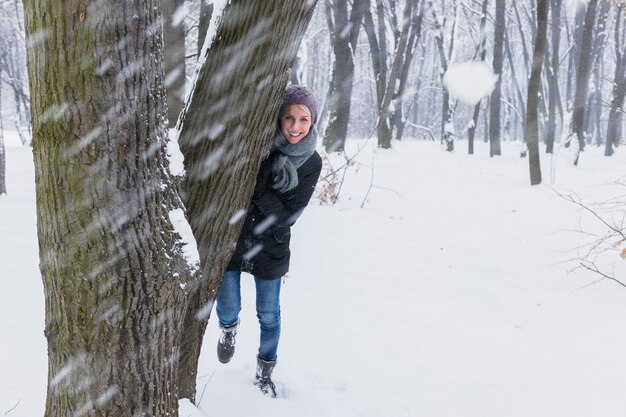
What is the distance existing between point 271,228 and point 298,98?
2.17 feet

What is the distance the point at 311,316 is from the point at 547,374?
5.60 feet

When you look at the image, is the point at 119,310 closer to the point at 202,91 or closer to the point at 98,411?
the point at 98,411

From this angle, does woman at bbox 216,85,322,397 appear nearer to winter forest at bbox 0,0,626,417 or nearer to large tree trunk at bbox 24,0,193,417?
winter forest at bbox 0,0,626,417

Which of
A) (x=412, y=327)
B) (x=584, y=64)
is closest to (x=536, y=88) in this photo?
(x=584, y=64)

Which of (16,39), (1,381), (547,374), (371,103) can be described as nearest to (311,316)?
(547,374)

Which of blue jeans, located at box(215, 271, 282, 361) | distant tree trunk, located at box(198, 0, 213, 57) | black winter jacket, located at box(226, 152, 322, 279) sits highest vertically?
distant tree trunk, located at box(198, 0, 213, 57)

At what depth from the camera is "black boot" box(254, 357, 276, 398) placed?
8.66 feet

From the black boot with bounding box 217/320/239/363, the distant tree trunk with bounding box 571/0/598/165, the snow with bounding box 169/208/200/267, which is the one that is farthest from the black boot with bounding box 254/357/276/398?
the distant tree trunk with bounding box 571/0/598/165

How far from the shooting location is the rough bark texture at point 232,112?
1.75 metres

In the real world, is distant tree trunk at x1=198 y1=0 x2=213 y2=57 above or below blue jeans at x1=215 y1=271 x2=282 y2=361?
above

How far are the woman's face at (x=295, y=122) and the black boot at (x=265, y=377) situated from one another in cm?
132

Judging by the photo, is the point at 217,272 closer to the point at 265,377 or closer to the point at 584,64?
the point at 265,377

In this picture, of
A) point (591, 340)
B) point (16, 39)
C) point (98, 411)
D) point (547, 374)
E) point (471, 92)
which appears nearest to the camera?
point (98, 411)

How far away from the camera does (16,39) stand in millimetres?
23641
